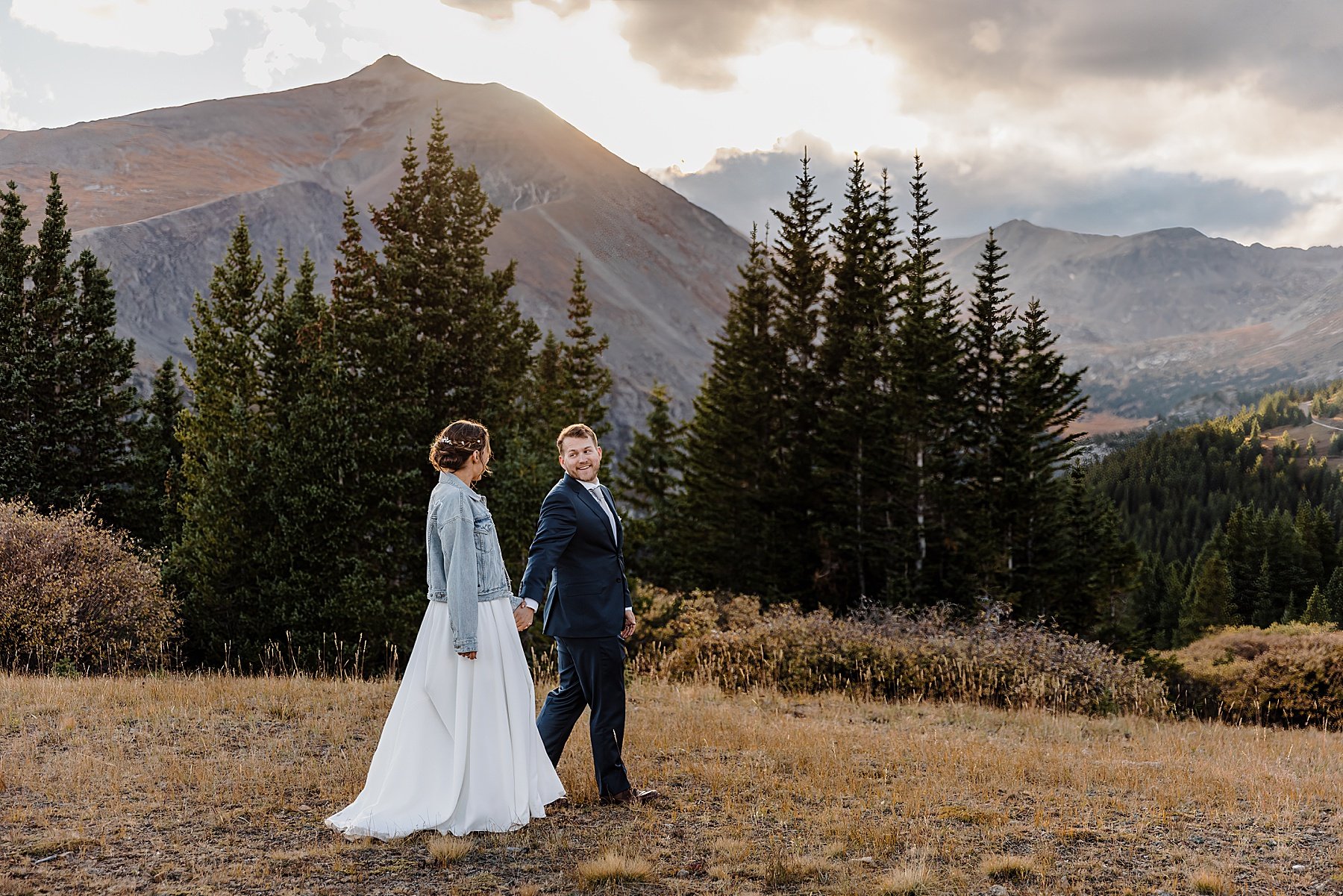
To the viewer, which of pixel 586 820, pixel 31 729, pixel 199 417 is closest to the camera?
pixel 586 820

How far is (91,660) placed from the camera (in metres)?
14.9

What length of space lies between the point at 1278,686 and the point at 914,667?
13301 mm

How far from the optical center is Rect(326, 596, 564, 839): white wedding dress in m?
5.48

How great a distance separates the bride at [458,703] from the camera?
5.47 meters

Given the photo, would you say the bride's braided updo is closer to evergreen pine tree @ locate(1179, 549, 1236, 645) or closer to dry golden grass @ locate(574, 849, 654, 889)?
dry golden grass @ locate(574, 849, 654, 889)

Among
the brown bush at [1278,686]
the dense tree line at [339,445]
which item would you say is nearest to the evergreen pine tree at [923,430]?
the brown bush at [1278,686]

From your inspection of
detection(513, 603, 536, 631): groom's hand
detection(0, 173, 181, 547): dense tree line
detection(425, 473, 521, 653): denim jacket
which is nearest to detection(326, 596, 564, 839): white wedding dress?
detection(425, 473, 521, 653): denim jacket

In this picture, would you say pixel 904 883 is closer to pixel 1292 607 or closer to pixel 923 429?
pixel 923 429

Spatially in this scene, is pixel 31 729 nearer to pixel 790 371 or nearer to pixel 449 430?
pixel 449 430

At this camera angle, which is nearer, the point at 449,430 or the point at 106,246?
the point at 449,430

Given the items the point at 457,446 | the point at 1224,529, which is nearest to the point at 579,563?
the point at 457,446

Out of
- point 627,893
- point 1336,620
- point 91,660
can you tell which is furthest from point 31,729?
point 1336,620

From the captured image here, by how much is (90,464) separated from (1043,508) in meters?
35.3

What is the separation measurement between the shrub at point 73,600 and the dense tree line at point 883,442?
2277 cm
